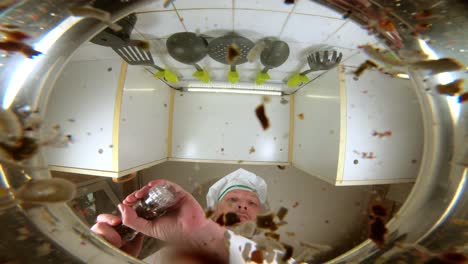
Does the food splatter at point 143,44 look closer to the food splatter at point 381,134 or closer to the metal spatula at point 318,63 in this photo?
the metal spatula at point 318,63

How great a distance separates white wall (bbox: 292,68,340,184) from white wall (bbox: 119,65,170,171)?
27 centimetres

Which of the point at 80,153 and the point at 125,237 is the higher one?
the point at 80,153

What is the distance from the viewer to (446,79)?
0.22 m

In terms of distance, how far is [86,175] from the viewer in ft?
1.00

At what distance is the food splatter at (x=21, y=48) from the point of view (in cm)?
20

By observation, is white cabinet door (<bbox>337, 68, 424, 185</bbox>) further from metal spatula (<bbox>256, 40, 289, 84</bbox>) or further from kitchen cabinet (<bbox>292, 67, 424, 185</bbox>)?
metal spatula (<bbox>256, 40, 289, 84</bbox>)

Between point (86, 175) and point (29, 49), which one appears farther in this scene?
point (86, 175)

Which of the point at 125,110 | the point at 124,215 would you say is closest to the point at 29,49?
the point at 125,110

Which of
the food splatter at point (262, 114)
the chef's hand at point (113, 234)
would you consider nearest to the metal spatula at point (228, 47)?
the food splatter at point (262, 114)

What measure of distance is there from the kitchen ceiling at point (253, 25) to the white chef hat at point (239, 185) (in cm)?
25

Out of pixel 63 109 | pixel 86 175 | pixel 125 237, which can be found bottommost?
pixel 125 237

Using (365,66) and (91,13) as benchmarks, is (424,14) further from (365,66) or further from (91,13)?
(91,13)

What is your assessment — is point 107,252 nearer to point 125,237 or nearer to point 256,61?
point 125,237

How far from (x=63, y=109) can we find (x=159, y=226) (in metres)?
0.24
